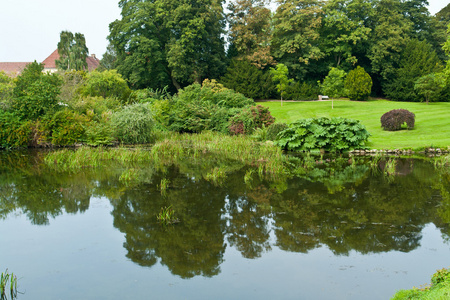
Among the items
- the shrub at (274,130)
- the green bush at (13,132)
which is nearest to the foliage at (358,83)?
the shrub at (274,130)

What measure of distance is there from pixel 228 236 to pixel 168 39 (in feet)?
112

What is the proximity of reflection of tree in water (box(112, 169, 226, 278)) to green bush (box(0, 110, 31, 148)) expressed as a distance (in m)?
11.7

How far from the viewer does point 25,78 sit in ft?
64.5

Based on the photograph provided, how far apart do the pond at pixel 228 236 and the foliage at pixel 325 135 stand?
472 cm

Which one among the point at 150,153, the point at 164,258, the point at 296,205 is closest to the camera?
the point at 164,258

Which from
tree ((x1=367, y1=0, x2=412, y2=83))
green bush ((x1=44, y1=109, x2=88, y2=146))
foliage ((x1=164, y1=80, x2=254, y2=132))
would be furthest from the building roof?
green bush ((x1=44, y1=109, x2=88, y2=146))

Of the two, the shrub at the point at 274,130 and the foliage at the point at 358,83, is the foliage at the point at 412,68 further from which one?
the shrub at the point at 274,130

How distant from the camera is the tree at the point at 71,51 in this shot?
4925 centimetres

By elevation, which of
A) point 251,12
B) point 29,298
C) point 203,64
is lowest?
point 29,298

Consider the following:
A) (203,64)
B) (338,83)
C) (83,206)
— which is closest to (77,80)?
(203,64)

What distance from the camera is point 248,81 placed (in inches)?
1350

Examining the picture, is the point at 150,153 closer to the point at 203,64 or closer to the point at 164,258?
the point at 164,258

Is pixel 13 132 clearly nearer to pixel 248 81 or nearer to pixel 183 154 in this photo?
pixel 183 154

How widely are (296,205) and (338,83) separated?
2094 centimetres
